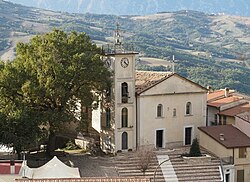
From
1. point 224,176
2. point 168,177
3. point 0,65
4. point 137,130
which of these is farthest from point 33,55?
point 224,176

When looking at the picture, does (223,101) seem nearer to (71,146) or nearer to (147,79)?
(147,79)

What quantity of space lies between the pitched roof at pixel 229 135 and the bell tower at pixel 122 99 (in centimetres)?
608

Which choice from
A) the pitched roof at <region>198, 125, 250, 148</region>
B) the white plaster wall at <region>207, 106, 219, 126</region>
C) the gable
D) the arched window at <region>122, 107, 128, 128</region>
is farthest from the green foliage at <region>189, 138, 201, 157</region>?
the white plaster wall at <region>207, 106, 219, 126</region>

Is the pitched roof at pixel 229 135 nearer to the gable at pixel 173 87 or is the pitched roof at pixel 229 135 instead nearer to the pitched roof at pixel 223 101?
the gable at pixel 173 87

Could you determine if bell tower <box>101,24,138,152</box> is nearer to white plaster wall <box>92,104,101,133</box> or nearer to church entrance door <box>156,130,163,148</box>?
white plaster wall <box>92,104,101,133</box>

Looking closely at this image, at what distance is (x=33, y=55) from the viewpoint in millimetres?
45531

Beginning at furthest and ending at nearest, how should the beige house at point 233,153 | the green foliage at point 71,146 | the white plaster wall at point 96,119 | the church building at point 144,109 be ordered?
the green foliage at point 71,146 < the white plaster wall at point 96,119 < the church building at point 144,109 < the beige house at point 233,153

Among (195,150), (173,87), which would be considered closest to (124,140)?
(195,150)

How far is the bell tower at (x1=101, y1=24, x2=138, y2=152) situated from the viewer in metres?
47.3

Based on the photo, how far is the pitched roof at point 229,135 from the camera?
46469mm

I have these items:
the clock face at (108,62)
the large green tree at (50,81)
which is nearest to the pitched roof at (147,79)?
the clock face at (108,62)

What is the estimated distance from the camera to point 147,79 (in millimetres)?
50625

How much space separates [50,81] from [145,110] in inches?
359

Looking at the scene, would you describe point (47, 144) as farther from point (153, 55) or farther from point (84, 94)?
point (153, 55)
